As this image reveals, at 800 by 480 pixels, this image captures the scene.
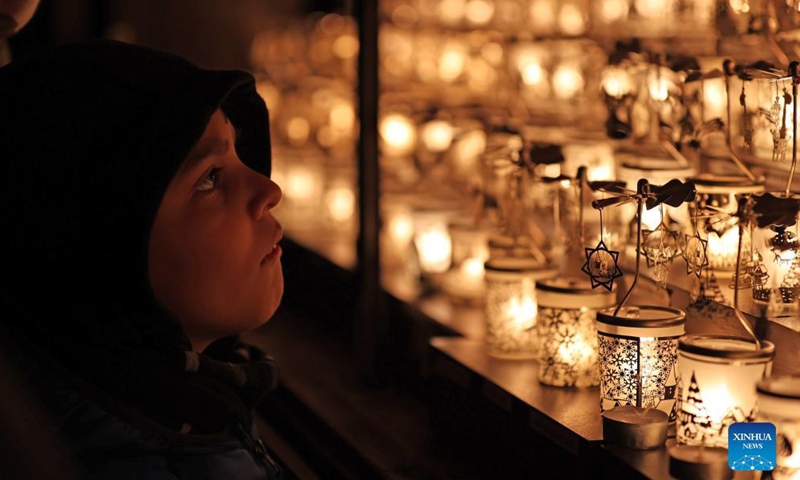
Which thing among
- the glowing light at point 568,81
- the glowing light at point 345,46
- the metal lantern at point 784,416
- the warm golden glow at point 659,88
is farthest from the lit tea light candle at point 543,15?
the metal lantern at point 784,416

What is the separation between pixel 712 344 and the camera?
171 centimetres

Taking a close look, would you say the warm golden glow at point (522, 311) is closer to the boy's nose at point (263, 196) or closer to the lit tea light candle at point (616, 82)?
the lit tea light candle at point (616, 82)

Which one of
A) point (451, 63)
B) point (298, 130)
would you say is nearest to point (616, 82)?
point (451, 63)

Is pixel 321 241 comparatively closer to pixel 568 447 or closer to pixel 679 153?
pixel 679 153

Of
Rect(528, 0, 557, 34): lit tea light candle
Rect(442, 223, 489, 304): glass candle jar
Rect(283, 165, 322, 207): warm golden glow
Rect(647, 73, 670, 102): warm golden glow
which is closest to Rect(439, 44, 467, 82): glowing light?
Rect(528, 0, 557, 34): lit tea light candle

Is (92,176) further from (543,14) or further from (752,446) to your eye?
(543,14)

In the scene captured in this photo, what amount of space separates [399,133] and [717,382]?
2.28 meters

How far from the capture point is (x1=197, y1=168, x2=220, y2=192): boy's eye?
5.23 ft

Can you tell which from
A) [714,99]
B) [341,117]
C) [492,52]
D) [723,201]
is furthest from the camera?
[341,117]

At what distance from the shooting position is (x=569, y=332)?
210 centimetres

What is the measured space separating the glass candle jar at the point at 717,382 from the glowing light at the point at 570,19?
1.62 meters

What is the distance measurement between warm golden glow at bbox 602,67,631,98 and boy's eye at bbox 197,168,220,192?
0.98m

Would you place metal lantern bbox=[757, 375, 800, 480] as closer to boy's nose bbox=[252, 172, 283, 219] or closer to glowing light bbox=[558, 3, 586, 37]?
boy's nose bbox=[252, 172, 283, 219]

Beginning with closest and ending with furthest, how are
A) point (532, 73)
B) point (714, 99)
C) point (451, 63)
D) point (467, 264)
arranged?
point (714, 99) → point (467, 264) → point (532, 73) → point (451, 63)
